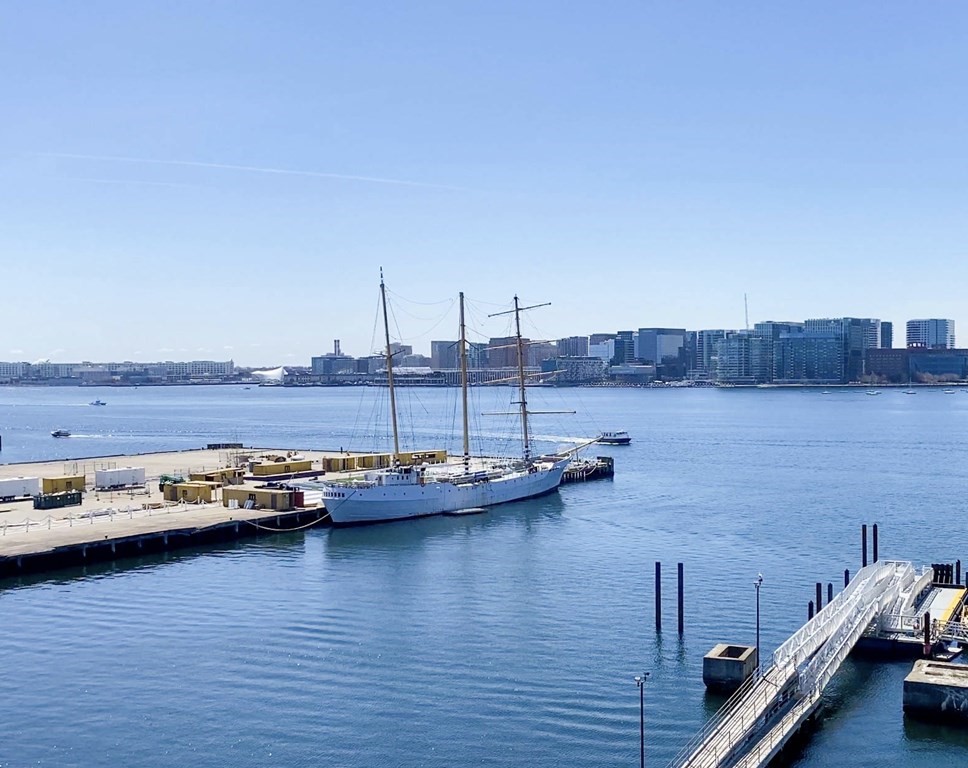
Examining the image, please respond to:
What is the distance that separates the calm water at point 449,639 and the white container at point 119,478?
18.2m

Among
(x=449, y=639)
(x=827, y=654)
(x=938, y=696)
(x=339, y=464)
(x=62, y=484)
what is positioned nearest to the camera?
(x=938, y=696)

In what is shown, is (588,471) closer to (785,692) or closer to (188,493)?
(188,493)

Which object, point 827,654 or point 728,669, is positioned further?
point 827,654

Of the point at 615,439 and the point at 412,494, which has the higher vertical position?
the point at 412,494

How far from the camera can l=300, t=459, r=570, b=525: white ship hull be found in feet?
194

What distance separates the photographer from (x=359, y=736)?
85.2 feet

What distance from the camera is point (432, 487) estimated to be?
63.3 meters

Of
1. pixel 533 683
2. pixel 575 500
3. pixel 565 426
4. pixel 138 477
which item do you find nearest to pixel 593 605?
pixel 533 683

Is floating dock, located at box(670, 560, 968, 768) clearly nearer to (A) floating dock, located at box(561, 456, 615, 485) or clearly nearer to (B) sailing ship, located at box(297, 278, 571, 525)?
(B) sailing ship, located at box(297, 278, 571, 525)

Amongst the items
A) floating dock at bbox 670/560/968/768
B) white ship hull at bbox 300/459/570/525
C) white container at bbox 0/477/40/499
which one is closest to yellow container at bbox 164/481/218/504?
white ship hull at bbox 300/459/570/525

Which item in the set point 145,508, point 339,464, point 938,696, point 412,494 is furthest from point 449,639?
point 339,464

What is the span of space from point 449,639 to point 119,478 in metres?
39.6

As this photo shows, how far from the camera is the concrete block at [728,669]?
28578 mm

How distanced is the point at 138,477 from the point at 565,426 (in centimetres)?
11061
